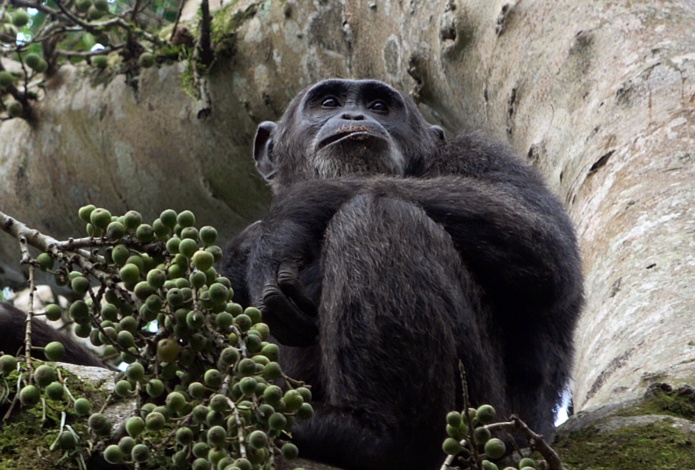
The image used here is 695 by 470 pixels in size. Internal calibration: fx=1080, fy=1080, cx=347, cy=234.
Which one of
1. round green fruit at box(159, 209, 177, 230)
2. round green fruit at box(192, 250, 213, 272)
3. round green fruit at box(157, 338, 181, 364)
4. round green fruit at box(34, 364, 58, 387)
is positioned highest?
round green fruit at box(159, 209, 177, 230)

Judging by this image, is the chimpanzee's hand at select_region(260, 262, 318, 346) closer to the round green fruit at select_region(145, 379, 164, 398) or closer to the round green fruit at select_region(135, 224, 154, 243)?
the round green fruit at select_region(135, 224, 154, 243)

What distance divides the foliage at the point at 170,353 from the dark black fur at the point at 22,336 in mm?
1531

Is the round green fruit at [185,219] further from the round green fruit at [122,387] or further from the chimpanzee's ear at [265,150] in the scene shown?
the chimpanzee's ear at [265,150]

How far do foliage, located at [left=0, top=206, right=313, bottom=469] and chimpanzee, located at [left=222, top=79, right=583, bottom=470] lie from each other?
29.6 inches

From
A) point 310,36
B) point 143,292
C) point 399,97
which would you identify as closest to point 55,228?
point 310,36

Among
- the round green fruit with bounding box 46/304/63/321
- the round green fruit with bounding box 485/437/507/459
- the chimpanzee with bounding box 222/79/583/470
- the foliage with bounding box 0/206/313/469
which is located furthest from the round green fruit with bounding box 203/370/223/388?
the chimpanzee with bounding box 222/79/583/470

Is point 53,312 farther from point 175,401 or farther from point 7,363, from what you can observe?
point 175,401

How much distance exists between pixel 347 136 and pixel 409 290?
1.62 metres

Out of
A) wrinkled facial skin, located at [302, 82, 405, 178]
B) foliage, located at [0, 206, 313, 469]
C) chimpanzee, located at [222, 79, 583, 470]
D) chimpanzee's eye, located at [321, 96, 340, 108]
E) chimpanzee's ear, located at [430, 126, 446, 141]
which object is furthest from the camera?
chimpanzee's ear, located at [430, 126, 446, 141]

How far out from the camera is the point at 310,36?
6879 mm

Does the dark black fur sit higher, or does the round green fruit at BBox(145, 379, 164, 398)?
the dark black fur

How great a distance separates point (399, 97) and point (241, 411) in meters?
3.51

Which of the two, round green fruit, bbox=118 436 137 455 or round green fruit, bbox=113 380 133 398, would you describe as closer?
round green fruit, bbox=118 436 137 455

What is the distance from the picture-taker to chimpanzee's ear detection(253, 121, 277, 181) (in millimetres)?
6043
